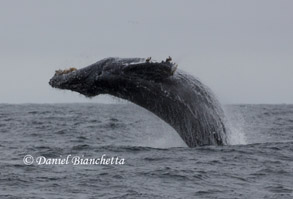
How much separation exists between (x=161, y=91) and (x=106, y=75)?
51.0 inches

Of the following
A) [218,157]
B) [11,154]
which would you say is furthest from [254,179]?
[11,154]

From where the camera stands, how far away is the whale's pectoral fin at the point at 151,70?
1314cm

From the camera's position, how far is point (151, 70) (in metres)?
13.5

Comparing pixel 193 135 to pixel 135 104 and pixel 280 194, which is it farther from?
pixel 280 194

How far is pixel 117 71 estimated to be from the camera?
14.0 metres

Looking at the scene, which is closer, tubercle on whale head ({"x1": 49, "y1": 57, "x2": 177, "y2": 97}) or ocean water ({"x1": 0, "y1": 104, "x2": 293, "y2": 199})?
ocean water ({"x1": 0, "y1": 104, "x2": 293, "y2": 199})

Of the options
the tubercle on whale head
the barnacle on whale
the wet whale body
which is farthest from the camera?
the barnacle on whale

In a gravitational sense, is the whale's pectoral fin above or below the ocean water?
above

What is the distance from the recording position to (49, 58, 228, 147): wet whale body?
14016 mm

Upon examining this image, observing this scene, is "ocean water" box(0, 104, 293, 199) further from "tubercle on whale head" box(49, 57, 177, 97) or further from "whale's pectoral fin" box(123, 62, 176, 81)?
"whale's pectoral fin" box(123, 62, 176, 81)

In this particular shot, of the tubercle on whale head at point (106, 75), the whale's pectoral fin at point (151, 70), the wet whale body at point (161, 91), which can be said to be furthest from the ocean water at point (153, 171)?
the whale's pectoral fin at point (151, 70)

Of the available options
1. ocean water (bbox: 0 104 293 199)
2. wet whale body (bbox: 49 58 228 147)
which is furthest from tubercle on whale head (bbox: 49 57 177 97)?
ocean water (bbox: 0 104 293 199)

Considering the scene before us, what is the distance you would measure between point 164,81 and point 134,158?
1871mm

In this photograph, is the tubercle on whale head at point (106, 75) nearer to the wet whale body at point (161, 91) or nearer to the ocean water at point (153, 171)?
the wet whale body at point (161, 91)
